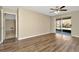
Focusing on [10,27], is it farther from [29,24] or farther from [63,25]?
→ [63,25]

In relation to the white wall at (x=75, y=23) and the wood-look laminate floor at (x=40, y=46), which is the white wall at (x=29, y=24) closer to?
the wood-look laminate floor at (x=40, y=46)

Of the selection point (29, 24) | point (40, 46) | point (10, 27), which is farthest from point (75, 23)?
point (10, 27)

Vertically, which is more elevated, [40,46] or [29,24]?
[29,24]

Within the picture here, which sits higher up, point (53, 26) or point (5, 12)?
point (5, 12)

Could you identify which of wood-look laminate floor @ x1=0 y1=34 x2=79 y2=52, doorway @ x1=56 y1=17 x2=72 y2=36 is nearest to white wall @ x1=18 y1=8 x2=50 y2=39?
wood-look laminate floor @ x1=0 y1=34 x2=79 y2=52

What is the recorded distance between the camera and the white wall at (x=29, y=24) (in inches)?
245

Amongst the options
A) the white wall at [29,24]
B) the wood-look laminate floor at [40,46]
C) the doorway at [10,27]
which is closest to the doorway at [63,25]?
the white wall at [29,24]

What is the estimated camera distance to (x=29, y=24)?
7.08 metres

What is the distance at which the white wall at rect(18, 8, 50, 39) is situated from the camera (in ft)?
20.4
